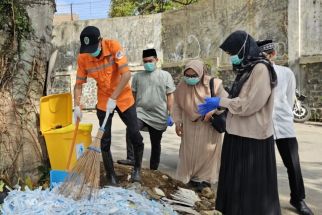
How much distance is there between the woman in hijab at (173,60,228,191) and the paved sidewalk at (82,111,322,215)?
2.02 ft

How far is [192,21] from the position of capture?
1661 cm

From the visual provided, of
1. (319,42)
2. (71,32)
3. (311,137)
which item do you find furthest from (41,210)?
(71,32)

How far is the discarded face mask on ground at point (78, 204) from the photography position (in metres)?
3.31

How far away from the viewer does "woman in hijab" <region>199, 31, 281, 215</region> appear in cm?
342

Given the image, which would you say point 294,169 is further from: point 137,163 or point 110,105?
point 110,105

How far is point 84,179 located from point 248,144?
1416 millimetres

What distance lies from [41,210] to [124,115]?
1.41 m

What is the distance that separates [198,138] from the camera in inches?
198

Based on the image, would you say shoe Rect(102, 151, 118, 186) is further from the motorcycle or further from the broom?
the motorcycle

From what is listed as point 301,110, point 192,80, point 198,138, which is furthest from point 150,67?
point 301,110

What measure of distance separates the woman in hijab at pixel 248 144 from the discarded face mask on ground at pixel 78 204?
655mm

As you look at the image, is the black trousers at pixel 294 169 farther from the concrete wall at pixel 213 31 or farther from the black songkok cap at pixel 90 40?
the concrete wall at pixel 213 31

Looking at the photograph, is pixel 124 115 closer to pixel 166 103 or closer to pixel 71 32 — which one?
pixel 166 103

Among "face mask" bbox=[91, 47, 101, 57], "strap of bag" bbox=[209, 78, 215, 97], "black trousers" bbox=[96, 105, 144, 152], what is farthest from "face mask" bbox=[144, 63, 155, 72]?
"face mask" bbox=[91, 47, 101, 57]
